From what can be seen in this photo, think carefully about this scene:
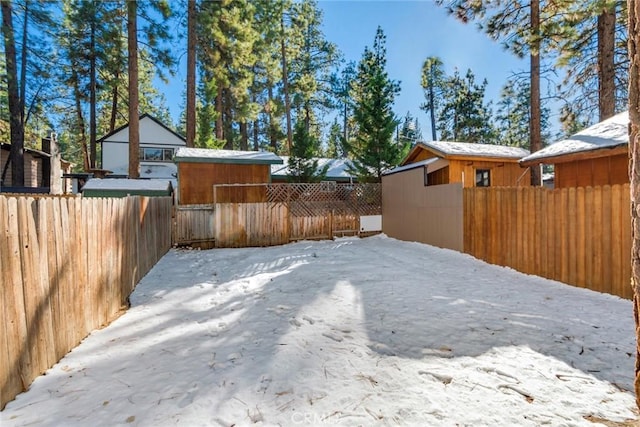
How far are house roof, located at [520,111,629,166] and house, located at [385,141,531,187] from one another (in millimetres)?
3014

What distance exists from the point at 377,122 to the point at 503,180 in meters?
6.01

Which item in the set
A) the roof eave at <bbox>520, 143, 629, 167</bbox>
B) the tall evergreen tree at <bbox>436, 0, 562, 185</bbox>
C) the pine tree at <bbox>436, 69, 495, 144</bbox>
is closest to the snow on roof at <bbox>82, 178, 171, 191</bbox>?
the tall evergreen tree at <bbox>436, 0, 562, 185</bbox>

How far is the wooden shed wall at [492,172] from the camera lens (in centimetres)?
1086

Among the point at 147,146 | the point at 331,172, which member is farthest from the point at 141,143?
the point at 331,172

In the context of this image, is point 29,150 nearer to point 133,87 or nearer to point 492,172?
point 133,87

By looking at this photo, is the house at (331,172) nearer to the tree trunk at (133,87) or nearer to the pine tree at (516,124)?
the tree trunk at (133,87)

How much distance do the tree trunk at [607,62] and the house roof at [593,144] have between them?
224 cm

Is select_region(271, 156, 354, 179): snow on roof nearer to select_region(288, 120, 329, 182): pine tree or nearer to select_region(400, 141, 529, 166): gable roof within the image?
select_region(288, 120, 329, 182): pine tree

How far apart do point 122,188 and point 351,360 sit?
37.2 ft

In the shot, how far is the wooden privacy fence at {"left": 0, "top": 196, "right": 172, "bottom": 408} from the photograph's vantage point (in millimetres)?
2018

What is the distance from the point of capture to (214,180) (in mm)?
11344

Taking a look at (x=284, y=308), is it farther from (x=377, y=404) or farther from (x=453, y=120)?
(x=453, y=120)

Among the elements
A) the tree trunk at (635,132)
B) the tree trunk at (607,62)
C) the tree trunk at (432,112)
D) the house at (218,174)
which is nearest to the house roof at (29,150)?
the house at (218,174)

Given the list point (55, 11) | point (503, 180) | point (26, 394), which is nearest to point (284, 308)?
point (26, 394)
